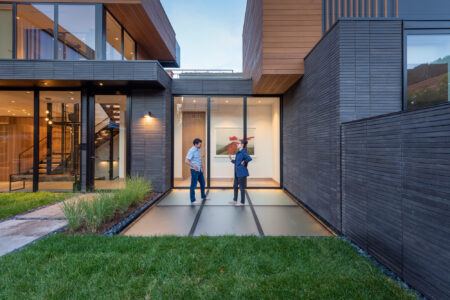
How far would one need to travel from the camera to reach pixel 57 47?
5453 millimetres

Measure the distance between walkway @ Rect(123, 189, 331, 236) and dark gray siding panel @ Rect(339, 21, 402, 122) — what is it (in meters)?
1.98

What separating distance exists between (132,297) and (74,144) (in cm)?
556

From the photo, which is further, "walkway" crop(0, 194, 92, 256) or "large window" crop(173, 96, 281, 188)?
"large window" crop(173, 96, 281, 188)

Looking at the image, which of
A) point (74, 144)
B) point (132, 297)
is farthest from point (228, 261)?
point (74, 144)

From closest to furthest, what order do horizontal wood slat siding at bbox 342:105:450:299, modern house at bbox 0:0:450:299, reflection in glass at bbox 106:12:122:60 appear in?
1. horizontal wood slat siding at bbox 342:105:450:299
2. modern house at bbox 0:0:450:299
3. reflection in glass at bbox 106:12:122:60

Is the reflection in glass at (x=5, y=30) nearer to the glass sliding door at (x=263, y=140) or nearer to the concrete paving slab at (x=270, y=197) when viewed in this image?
the glass sliding door at (x=263, y=140)

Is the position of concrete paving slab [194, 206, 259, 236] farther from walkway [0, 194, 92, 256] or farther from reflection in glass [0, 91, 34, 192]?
reflection in glass [0, 91, 34, 192]

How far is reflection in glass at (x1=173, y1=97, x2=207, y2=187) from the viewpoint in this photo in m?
6.60

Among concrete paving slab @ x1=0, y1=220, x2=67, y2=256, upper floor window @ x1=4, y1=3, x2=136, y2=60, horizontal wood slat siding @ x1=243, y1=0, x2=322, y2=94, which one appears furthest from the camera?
upper floor window @ x1=4, y1=3, x2=136, y2=60

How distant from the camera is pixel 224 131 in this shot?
663cm

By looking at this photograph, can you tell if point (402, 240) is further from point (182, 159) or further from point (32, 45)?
point (32, 45)

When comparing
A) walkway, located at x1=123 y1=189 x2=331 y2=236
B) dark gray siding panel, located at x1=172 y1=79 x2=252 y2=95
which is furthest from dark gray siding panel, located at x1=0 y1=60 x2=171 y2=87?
walkway, located at x1=123 y1=189 x2=331 y2=236

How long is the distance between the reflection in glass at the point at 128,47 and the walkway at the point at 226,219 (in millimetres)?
4949

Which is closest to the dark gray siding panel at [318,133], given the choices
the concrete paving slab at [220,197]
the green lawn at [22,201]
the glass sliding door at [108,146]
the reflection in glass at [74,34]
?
the concrete paving slab at [220,197]
